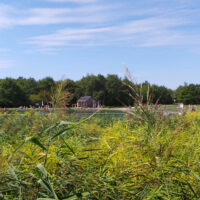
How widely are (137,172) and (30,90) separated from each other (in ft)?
143

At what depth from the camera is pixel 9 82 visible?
143ft

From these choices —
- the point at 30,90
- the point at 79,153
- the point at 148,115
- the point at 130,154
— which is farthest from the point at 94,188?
the point at 30,90

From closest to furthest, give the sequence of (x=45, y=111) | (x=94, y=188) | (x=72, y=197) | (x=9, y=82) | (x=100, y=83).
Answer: (x=72, y=197) < (x=94, y=188) < (x=45, y=111) < (x=9, y=82) < (x=100, y=83)

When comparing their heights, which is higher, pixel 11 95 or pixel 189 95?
pixel 189 95

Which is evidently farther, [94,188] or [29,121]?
[29,121]

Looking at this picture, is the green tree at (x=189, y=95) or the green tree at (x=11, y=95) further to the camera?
the green tree at (x=189, y=95)

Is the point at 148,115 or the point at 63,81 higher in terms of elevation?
the point at 63,81

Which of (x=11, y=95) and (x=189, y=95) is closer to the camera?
(x=11, y=95)

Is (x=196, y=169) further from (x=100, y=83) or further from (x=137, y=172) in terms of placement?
(x=100, y=83)

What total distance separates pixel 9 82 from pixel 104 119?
37.8 m

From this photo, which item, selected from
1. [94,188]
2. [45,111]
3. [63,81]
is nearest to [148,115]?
[94,188]

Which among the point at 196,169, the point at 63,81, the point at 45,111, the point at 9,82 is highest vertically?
the point at 9,82

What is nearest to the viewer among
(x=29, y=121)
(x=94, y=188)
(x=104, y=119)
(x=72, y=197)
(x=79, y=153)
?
(x=72, y=197)

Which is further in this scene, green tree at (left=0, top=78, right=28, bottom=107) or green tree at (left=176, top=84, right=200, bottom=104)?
green tree at (left=176, top=84, right=200, bottom=104)
